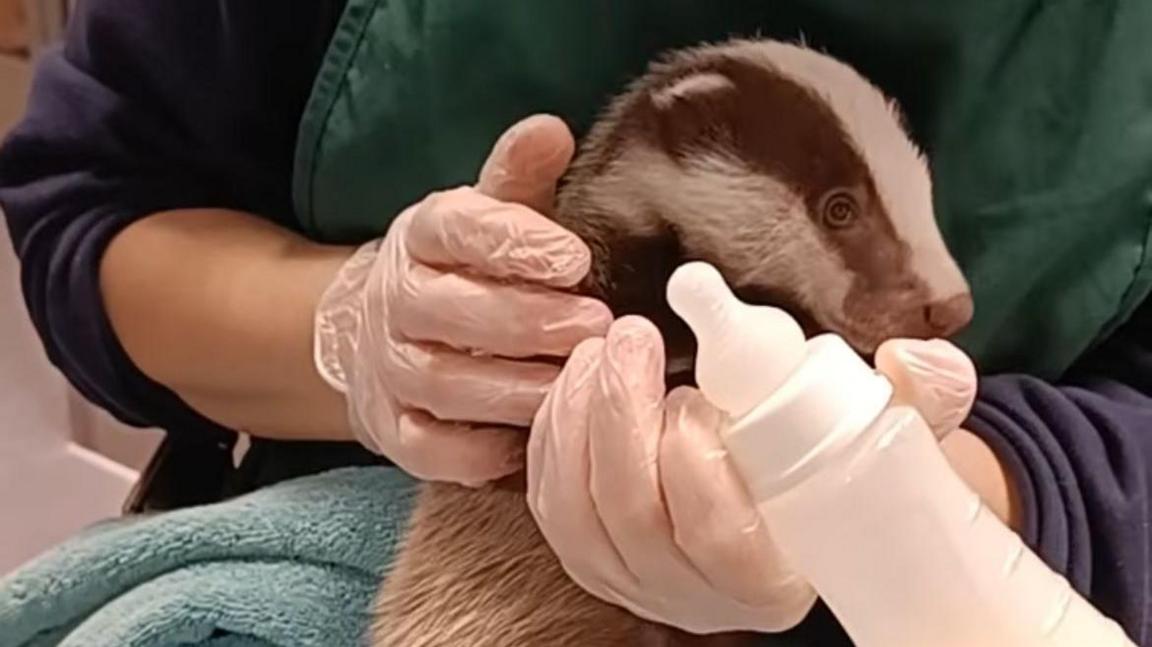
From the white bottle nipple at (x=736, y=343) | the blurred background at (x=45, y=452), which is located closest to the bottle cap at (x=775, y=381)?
the white bottle nipple at (x=736, y=343)

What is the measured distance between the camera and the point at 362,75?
0.74 metres

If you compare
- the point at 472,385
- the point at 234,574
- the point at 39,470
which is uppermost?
the point at 472,385

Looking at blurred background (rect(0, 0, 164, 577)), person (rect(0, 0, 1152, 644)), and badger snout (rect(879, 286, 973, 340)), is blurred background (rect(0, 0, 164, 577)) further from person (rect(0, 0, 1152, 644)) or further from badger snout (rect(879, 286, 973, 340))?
badger snout (rect(879, 286, 973, 340))

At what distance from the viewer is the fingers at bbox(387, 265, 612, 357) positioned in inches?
23.7

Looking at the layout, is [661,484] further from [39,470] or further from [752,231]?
[39,470]

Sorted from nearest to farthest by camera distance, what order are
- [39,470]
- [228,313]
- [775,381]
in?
[775,381]
[228,313]
[39,470]

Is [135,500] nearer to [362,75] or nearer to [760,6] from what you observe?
[362,75]

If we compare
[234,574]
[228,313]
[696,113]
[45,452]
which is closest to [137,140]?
[228,313]

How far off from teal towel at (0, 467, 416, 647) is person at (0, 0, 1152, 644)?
3 cm

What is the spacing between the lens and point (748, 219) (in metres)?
0.59

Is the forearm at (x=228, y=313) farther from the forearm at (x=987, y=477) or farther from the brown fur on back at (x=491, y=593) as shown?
the forearm at (x=987, y=477)

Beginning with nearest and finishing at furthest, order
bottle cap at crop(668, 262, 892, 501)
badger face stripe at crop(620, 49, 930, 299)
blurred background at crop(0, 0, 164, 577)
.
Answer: bottle cap at crop(668, 262, 892, 501), badger face stripe at crop(620, 49, 930, 299), blurred background at crop(0, 0, 164, 577)

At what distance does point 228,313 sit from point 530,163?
23 cm

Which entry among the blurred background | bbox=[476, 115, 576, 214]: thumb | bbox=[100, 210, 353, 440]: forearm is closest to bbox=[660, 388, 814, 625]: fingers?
bbox=[476, 115, 576, 214]: thumb
